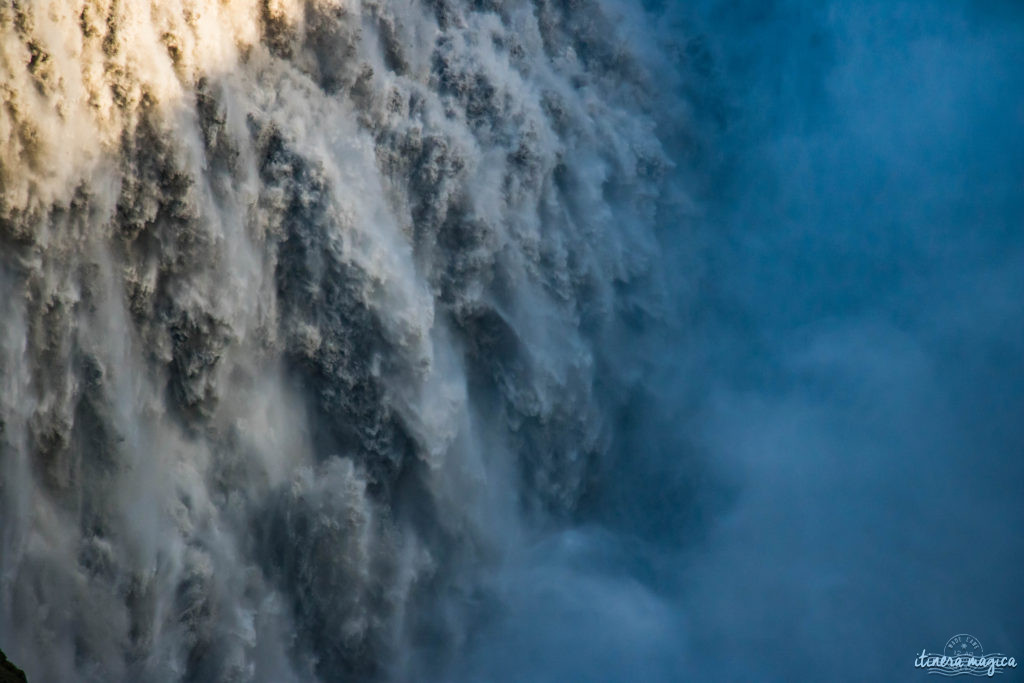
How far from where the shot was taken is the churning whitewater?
4949 mm

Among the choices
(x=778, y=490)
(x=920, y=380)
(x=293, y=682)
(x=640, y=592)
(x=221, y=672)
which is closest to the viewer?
(x=221, y=672)

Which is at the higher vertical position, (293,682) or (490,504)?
(490,504)

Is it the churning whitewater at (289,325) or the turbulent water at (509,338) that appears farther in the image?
the turbulent water at (509,338)

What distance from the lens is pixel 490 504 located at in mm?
7656

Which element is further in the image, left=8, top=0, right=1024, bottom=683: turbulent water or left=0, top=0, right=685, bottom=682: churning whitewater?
left=8, top=0, right=1024, bottom=683: turbulent water

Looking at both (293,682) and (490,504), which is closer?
(293,682)

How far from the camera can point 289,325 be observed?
618 cm

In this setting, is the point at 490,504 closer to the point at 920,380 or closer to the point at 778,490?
the point at 778,490

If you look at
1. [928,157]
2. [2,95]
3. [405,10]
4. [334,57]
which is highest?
[928,157]

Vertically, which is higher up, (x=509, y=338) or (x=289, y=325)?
(x=509, y=338)

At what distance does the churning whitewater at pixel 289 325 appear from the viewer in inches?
195

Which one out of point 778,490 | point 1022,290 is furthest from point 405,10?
point 1022,290

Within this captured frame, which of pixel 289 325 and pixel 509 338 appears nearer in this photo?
pixel 289 325

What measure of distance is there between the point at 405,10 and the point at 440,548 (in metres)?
3.33
